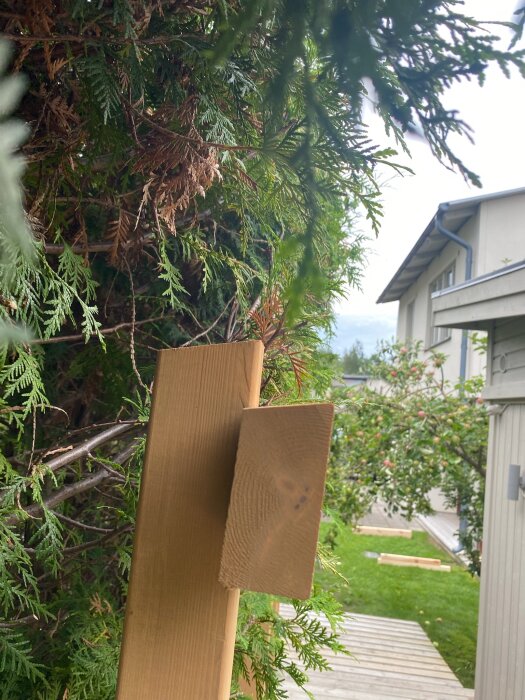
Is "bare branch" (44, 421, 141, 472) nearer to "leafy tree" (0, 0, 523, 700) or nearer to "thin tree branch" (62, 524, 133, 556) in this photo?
"leafy tree" (0, 0, 523, 700)

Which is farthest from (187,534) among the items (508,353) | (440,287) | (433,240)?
(440,287)

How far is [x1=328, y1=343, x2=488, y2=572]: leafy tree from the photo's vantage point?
196 inches

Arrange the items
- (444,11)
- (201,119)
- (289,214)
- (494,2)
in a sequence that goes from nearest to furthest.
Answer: (494,2), (444,11), (201,119), (289,214)

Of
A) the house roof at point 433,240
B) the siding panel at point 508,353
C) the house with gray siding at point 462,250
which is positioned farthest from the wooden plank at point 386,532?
the siding panel at point 508,353

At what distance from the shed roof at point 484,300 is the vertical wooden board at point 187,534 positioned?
223 centimetres

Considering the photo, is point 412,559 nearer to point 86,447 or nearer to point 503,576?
point 503,576

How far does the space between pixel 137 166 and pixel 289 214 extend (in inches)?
9.3

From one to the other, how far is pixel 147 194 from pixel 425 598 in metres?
5.84

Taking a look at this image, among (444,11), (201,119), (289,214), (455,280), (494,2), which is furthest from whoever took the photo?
(455,280)

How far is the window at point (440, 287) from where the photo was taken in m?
5.16

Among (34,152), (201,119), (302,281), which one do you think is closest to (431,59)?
(302,281)

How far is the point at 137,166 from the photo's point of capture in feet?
2.93

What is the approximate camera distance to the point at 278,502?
0.60m

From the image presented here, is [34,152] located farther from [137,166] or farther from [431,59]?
[431,59]
